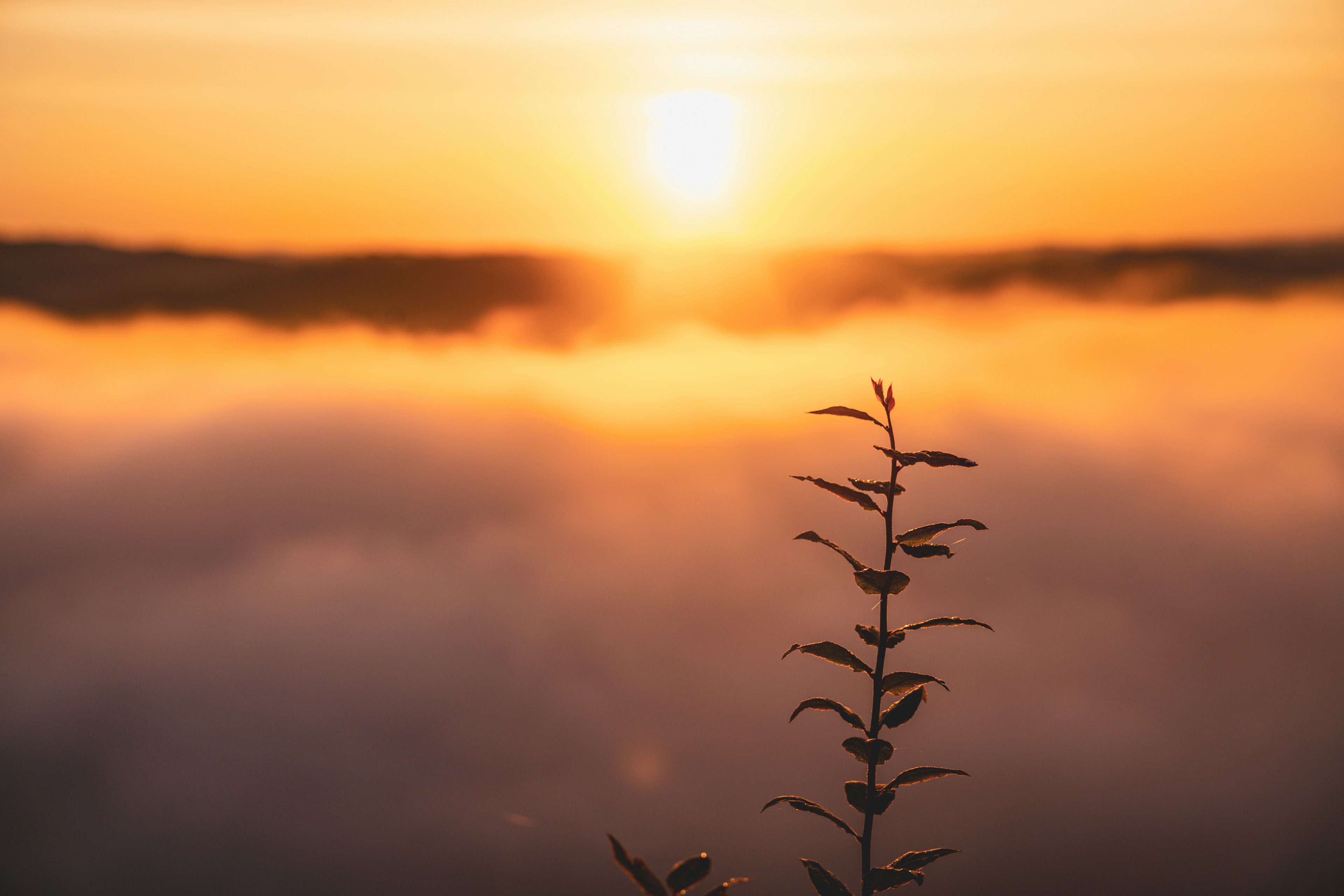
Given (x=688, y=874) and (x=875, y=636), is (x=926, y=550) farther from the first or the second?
(x=688, y=874)

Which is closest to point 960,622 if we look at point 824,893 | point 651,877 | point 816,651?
point 816,651

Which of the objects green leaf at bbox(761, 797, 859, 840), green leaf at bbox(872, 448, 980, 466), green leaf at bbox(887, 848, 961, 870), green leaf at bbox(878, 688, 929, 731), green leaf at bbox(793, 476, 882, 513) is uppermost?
green leaf at bbox(872, 448, 980, 466)

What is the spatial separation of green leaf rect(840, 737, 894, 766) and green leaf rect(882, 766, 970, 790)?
0.08m

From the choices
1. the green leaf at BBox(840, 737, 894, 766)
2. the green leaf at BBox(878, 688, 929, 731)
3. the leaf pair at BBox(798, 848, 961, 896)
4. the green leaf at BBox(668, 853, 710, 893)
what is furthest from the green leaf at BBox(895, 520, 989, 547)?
the green leaf at BBox(668, 853, 710, 893)

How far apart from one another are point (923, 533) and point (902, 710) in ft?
2.08

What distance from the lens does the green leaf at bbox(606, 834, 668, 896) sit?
2031 millimetres

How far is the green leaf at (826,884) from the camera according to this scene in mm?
2994

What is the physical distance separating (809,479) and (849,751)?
1.07m

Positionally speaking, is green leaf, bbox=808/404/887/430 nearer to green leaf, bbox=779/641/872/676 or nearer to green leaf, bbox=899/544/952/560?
green leaf, bbox=899/544/952/560

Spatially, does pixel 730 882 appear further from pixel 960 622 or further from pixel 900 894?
pixel 900 894

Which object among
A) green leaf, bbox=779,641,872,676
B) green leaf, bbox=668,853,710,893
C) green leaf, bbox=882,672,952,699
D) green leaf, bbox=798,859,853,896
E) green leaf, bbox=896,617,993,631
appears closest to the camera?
green leaf, bbox=668,853,710,893

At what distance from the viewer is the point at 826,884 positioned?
310cm

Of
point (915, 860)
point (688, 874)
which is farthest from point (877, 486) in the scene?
point (915, 860)

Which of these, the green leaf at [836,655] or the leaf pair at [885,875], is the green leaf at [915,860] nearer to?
the leaf pair at [885,875]
